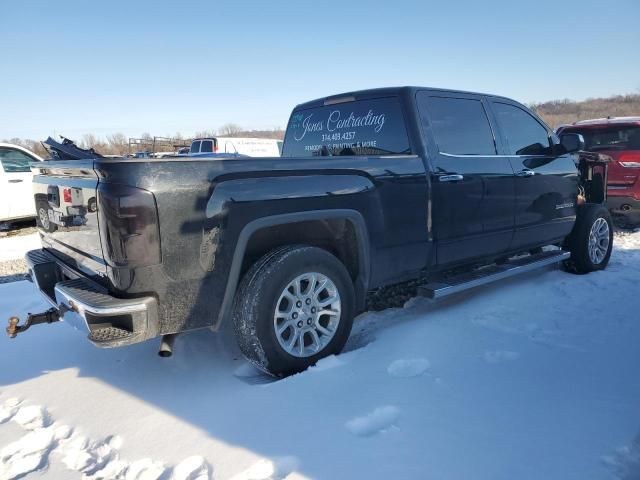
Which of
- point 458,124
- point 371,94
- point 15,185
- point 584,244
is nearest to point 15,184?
point 15,185

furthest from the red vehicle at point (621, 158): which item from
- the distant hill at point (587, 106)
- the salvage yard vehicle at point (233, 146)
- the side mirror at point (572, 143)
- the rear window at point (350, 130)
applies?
the distant hill at point (587, 106)

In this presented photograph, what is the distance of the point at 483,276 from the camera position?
393 cm

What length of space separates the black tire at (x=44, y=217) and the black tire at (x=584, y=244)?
495 centimetres

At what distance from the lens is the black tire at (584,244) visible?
5.02m

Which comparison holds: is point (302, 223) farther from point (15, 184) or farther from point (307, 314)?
point (15, 184)

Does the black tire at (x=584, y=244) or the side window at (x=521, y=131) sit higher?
the side window at (x=521, y=131)

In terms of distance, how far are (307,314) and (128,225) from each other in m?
1.23

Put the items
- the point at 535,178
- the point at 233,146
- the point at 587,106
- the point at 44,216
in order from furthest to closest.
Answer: the point at 587,106 < the point at 233,146 < the point at 535,178 < the point at 44,216

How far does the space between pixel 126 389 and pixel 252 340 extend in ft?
2.76

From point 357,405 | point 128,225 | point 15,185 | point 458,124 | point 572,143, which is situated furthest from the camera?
point 15,185

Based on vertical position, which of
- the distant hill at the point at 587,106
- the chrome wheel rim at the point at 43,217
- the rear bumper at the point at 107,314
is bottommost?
the rear bumper at the point at 107,314

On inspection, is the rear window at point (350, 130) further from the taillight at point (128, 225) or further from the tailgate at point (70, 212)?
the tailgate at point (70, 212)

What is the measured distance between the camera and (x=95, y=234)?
97.1 inches

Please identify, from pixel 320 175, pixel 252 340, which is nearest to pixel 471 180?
pixel 320 175
